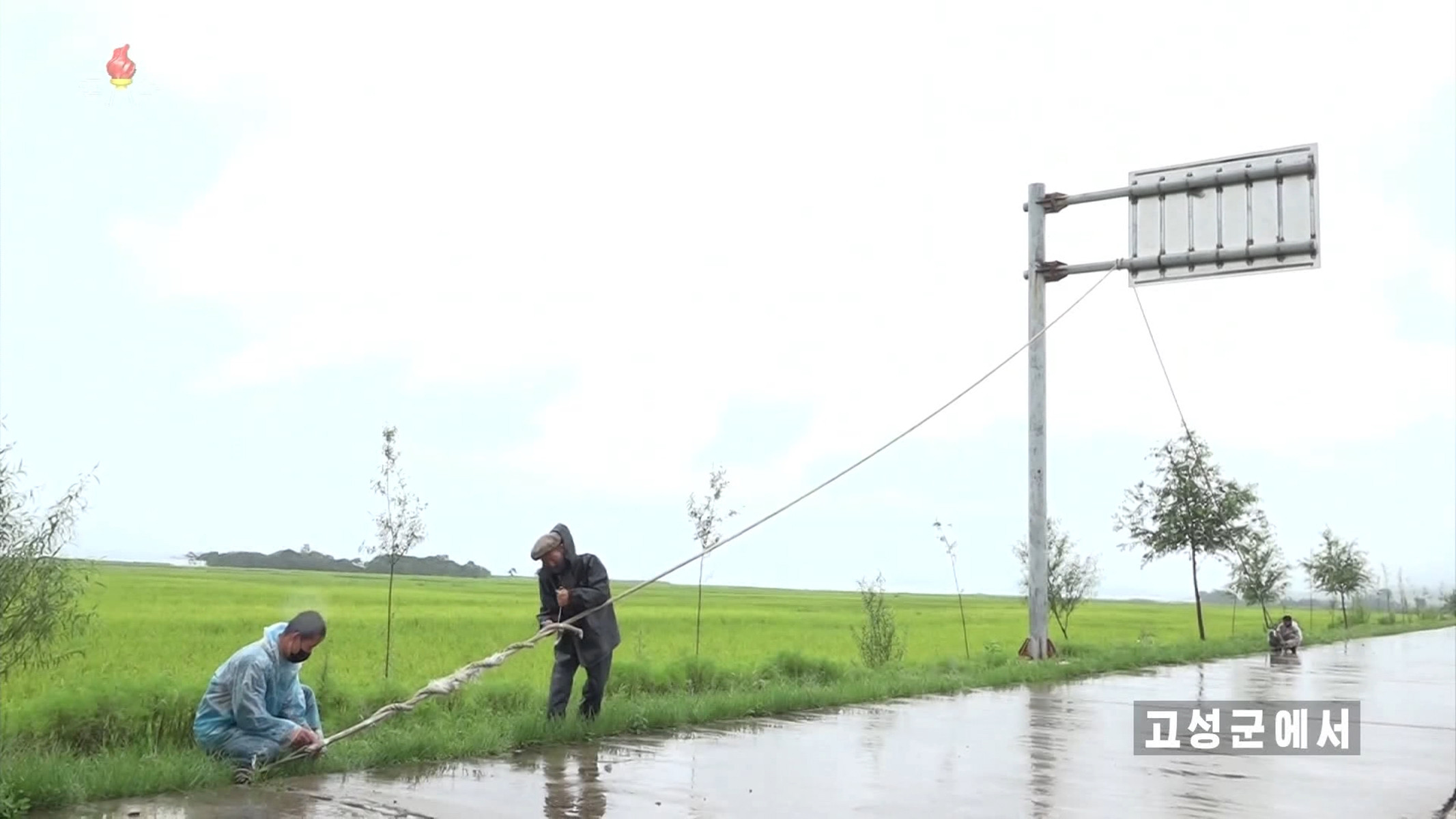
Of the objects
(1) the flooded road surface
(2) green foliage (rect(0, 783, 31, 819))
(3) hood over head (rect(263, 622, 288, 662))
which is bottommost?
(1) the flooded road surface

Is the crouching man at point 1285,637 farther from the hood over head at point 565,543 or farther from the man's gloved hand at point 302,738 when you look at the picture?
the man's gloved hand at point 302,738

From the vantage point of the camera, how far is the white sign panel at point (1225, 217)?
46.0 feet

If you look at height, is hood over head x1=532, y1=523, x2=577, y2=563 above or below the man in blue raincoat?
above

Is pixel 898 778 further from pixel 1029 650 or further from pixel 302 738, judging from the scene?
pixel 1029 650

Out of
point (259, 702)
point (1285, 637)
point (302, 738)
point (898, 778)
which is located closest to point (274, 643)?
point (259, 702)

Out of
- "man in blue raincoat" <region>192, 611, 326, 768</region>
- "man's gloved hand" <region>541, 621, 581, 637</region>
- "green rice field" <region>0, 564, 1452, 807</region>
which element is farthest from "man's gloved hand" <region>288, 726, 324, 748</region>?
"man's gloved hand" <region>541, 621, 581, 637</region>

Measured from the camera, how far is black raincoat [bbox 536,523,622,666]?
8.88m

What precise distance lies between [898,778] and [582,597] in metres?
2.63

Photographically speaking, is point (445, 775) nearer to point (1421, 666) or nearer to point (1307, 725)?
point (1307, 725)

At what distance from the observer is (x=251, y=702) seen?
6.75 m

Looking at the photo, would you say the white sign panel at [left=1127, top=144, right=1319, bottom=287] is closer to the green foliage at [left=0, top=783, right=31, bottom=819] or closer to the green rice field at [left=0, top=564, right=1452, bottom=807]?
the green rice field at [left=0, top=564, right=1452, bottom=807]

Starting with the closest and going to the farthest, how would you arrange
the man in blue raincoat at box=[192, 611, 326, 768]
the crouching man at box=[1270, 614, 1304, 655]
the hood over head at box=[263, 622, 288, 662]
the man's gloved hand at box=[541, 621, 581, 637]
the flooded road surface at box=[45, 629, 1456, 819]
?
the flooded road surface at box=[45, 629, 1456, 819], the man in blue raincoat at box=[192, 611, 326, 768], the hood over head at box=[263, 622, 288, 662], the man's gloved hand at box=[541, 621, 581, 637], the crouching man at box=[1270, 614, 1304, 655]

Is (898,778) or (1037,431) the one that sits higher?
(1037,431)

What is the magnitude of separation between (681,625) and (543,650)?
48.0 feet
